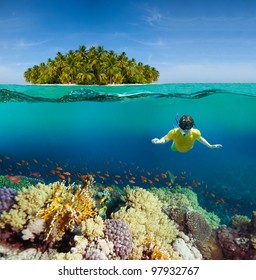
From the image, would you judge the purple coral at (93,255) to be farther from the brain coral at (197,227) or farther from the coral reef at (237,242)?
the coral reef at (237,242)

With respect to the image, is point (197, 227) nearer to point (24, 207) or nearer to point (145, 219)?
point (145, 219)

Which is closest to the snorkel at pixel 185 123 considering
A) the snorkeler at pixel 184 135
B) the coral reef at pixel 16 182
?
the snorkeler at pixel 184 135

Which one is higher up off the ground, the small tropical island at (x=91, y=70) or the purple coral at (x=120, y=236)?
the small tropical island at (x=91, y=70)

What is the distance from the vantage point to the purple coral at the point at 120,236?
168 inches

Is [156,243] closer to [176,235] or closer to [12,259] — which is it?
[176,235]

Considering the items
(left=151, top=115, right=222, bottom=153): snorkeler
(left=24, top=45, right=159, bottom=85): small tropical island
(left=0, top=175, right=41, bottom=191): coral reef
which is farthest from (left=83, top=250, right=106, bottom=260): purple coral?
(left=24, top=45, right=159, bottom=85): small tropical island

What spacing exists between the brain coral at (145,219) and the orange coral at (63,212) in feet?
1.76

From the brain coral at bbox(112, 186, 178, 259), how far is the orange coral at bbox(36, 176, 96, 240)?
0.54m

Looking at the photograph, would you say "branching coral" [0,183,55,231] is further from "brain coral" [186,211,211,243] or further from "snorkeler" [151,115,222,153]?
"brain coral" [186,211,211,243]

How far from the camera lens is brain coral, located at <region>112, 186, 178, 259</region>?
4.66 metres

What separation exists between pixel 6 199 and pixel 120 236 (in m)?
1.65

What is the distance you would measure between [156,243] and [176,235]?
0.71 meters
